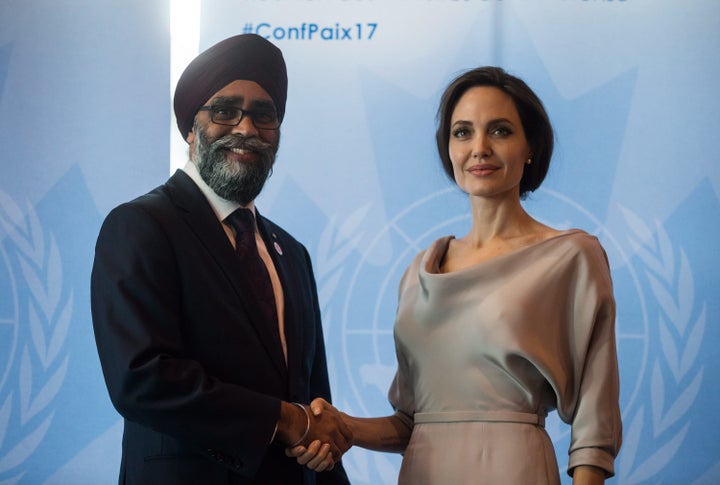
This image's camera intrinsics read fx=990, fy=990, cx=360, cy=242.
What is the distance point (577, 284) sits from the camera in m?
2.70

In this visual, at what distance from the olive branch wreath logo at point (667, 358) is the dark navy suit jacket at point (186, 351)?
1971mm

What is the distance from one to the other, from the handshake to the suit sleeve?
8 cm

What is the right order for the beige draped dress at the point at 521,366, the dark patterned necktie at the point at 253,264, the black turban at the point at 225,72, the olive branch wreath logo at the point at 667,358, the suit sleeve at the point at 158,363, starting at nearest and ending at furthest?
the suit sleeve at the point at 158,363 < the beige draped dress at the point at 521,366 < the dark patterned necktie at the point at 253,264 < the black turban at the point at 225,72 < the olive branch wreath logo at the point at 667,358

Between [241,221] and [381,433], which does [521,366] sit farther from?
[241,221]

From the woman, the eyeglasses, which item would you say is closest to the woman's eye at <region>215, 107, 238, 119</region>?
the eyeglasses

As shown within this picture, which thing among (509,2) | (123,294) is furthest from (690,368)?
(123,294)

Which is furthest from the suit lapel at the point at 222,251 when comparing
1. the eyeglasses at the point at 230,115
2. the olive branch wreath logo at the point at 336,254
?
the olive branch wreath logo at the point at 336,254

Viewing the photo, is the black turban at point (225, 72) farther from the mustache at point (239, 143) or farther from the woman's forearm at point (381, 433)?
the woman's forearm at point (381, 433)

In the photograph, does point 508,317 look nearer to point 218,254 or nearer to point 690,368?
point 218,254

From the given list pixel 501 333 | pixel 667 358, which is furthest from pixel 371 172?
pixel 501 333

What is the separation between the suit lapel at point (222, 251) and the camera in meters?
2.73

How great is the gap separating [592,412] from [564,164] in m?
1.91

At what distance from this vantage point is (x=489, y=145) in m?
2.88

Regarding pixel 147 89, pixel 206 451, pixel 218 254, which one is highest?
pixel 147 89
